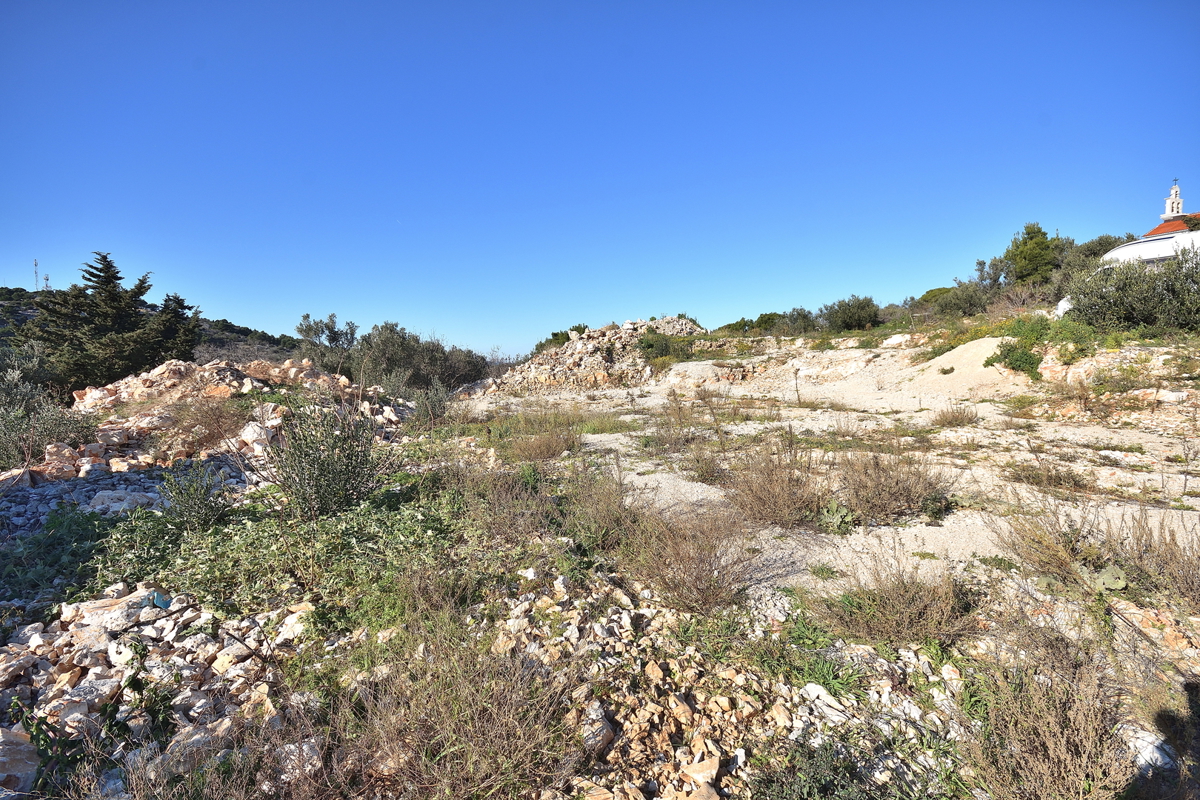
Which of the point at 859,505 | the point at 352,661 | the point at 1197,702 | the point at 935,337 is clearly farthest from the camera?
the point at 935,337

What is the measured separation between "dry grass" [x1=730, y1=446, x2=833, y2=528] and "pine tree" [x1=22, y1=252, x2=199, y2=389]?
16.6m

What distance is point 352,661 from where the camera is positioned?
2.62 m

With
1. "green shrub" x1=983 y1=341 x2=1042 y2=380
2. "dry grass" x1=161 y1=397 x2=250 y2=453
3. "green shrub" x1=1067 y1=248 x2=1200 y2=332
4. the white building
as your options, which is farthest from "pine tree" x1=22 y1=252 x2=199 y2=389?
the white building

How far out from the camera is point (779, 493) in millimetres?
4473

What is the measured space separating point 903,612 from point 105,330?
22.1m

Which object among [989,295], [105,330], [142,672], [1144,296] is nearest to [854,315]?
[989,295]

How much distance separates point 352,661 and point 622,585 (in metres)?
1.72

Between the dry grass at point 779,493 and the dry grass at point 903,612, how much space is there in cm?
131

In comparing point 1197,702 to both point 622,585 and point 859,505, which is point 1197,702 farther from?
point 622,585

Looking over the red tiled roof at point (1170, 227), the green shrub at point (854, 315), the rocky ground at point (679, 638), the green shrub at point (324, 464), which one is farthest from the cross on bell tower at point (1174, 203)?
the green shrub at point (324, 464)

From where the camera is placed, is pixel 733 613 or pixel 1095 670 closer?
pixel 1095 670

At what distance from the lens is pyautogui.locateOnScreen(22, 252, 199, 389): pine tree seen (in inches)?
507

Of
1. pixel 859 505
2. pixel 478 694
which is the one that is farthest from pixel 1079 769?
pixel 859 505

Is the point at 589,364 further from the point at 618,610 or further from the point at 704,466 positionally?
the point at 618,610
